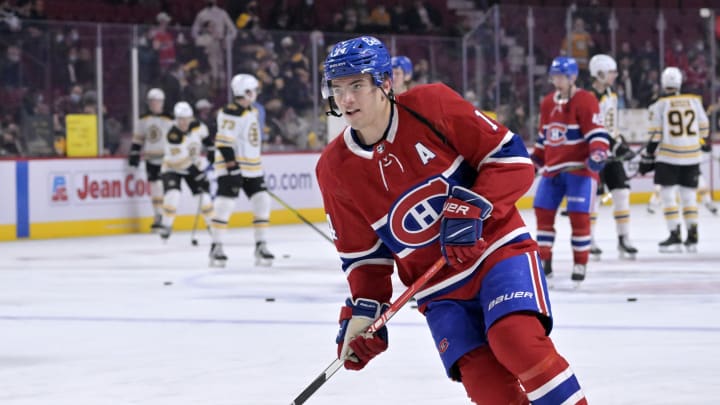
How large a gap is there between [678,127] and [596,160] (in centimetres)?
291

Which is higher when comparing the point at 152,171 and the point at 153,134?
the point at 153,134

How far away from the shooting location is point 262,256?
32.8 feet

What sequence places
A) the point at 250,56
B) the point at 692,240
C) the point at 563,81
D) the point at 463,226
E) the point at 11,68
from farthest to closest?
the point at 250,56, the point at 11,68, the point at 692,240, the point at 563,81, the point at 463,226

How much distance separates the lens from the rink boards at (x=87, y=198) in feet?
41.5

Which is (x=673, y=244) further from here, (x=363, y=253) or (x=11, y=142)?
(x=363, y=253)

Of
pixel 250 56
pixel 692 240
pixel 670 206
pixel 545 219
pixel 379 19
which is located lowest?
pixel 692 240

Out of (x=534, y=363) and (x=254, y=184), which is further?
(x=254, y=184)

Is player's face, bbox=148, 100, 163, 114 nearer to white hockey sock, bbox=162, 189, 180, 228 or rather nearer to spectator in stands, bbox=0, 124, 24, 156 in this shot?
white hockey sock, bbox=162, 189, 180, 228

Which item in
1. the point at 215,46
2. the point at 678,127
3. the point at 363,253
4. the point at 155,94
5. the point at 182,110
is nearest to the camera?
the point at 363,253

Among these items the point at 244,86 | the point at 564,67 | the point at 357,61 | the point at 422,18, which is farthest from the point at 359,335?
the point at 422,18

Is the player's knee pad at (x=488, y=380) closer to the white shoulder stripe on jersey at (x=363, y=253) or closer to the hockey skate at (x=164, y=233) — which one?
the white shoulder stripe on jersey at (x=363, y=253)

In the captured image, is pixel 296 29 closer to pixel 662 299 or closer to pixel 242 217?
pixel 242 217

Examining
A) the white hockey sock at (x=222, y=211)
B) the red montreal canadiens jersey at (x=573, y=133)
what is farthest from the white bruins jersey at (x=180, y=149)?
the red montreal canadiens jersey at (x=573, y=133)

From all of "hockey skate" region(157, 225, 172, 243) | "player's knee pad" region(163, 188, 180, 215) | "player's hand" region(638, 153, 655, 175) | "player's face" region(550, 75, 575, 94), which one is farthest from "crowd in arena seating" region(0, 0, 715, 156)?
"player's face" region(550, 75, 575, 94)
